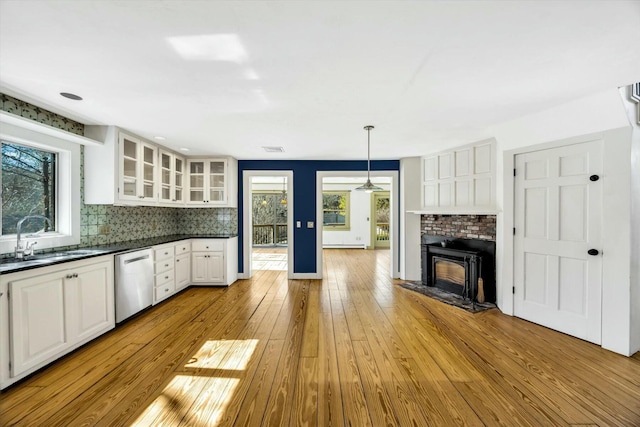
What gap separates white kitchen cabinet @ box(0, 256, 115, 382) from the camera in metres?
1.96

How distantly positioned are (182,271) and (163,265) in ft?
1.84

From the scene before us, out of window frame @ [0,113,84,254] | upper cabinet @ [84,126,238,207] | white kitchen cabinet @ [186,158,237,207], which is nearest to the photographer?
window frame @ [0,113,84,254]

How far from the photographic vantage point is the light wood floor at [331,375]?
173cm

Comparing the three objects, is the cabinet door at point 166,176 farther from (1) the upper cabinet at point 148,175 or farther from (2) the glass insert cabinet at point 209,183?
(2) the glass insert cabinet at point 209,183

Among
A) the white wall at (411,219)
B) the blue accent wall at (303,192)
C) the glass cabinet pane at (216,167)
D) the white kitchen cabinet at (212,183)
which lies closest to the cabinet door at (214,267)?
the blue accent wall at (303,192)

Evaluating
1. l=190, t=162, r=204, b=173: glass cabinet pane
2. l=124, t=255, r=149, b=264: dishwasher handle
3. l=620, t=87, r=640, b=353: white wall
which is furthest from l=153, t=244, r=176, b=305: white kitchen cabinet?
l=620, t=87, r=640, b=353: white wall

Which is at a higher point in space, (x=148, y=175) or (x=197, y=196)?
(x=148, y=175)

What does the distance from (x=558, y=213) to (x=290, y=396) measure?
3.39 meters

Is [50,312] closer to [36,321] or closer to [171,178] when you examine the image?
[36,321]

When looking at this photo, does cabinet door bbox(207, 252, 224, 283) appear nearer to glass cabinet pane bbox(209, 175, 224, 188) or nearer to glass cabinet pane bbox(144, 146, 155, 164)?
glass cabinet pane bbox(209, 175, 224, 188)

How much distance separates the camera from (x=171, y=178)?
14.4ft

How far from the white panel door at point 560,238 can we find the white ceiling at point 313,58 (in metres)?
0.72

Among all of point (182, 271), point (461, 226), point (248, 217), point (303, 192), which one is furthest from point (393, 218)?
point (182, 271)

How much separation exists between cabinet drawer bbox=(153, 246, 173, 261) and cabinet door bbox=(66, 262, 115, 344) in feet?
2.51
